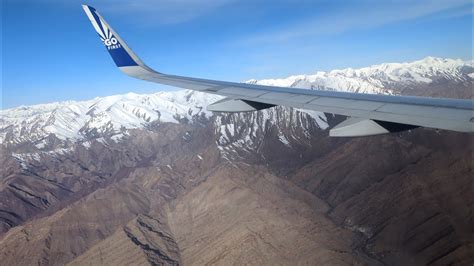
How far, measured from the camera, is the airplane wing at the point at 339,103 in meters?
9.41

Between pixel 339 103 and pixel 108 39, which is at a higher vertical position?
pixel 108 39

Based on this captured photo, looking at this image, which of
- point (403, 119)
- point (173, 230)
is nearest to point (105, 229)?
point (173, 230)

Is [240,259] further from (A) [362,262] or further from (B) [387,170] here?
(B) [387,170]

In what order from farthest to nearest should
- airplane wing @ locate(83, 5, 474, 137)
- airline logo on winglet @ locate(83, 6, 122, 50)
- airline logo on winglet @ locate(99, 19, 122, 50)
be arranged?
1. airline logo on winglet @ locate(99, 19, 122, 50)
2. airline logo on winglet @ locate(83, 6, 122, 50)
3. airplane wing @ locate(83, 5, 474, 137)

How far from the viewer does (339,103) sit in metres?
12.0

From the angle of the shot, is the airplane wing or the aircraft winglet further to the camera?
the aircraft winglet

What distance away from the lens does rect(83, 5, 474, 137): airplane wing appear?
9.41 m

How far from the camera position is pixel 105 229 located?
19700 centimetres

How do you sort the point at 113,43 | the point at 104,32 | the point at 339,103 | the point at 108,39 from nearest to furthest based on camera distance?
1. the point at 339,103
2. the point at 104,32
3. the point at 108,39
4. the point at 113,43

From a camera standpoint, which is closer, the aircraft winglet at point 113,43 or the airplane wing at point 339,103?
the airplane wing at point 339,103

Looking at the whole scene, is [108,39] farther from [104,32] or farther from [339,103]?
[339,103]

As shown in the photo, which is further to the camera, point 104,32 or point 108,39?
point 108,39

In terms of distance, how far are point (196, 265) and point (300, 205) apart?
188ft

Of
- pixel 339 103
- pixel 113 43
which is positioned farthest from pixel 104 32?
pixel 339 103
